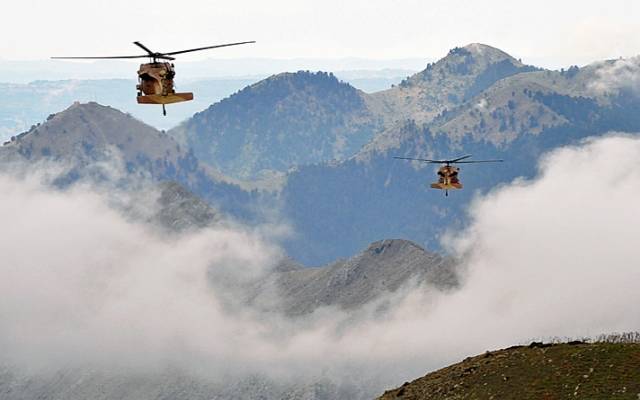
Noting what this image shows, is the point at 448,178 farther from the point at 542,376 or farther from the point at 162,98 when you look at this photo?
the point at 162,98

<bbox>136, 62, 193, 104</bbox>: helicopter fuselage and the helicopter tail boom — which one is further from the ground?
<bbox>136, 62, 193, 104</bbox>: helicopter fuselage

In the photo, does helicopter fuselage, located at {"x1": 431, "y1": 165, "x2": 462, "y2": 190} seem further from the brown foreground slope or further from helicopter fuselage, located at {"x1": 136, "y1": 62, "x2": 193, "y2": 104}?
helicopter fuselage, located at {"x1": 136, "y1": 62, "x2": 193, "y2": 104}

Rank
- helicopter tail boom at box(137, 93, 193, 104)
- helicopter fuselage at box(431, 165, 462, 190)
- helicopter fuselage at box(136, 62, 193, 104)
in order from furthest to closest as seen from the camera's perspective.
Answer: helicopter fuselage at box(431, 165, 462, 190), helicopter fuselage at box(136, 62, 193, 104), helicopter tail boom at box(137, 93, 193, 104)

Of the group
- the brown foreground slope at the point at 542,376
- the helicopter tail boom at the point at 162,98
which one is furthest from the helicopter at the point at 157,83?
the brown foreground slope at the point at 542,376

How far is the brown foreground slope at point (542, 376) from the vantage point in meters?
129

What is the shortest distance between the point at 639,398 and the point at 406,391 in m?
43.9

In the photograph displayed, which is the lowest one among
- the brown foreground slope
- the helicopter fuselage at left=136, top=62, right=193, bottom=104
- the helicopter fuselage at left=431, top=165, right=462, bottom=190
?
the brown foreground slope

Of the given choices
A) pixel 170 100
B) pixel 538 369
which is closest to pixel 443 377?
pixel 538 369

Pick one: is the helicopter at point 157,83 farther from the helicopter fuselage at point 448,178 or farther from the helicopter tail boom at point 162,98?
the helicopter fuselage at point 448,178

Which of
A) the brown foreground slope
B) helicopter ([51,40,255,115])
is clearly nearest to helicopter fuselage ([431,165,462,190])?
the brown foreground slope

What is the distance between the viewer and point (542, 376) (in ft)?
454

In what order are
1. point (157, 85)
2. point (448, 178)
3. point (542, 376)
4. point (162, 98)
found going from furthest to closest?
point (448, 178) → point (542, 376) → point (157, 85) → point (162, 98)

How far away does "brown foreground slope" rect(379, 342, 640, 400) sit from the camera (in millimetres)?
128875

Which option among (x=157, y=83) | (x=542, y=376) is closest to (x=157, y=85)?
(x=157, y=83)
